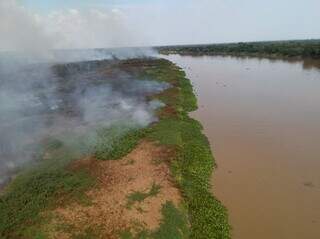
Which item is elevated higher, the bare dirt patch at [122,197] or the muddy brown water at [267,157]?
the bare dirt patch at [122,197]

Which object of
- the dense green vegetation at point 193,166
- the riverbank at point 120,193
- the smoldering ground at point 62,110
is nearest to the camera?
the riverbank at point 120,193

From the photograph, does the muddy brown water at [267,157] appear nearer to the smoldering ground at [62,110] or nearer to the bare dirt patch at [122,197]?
the bare dirt patch at [122,197]

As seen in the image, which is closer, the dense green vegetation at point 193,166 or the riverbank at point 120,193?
the riverbank at point 120,193

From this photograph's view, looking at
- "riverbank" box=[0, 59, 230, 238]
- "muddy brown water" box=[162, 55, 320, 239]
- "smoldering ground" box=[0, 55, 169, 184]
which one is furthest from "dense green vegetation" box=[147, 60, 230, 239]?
"smoldering ground" box=[0, 55, 169, 184]

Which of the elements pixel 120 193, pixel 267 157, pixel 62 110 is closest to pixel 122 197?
pixel 120 193

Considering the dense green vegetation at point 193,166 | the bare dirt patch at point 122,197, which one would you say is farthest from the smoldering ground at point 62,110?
the bare dirt patch at point 122,197

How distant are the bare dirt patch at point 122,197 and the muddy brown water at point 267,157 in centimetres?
286

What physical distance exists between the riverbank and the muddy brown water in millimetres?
1135

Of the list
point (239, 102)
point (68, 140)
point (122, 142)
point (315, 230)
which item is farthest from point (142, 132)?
point (239, 102)

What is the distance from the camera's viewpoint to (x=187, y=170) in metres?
18.2

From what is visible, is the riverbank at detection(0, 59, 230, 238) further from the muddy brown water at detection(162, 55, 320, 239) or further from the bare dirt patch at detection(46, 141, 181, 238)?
the muddy brown water at detection(162, 55, 320, 239)

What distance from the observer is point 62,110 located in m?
31.3

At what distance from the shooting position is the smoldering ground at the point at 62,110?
2149cm

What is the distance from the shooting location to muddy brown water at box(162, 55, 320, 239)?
1448 centimetres
